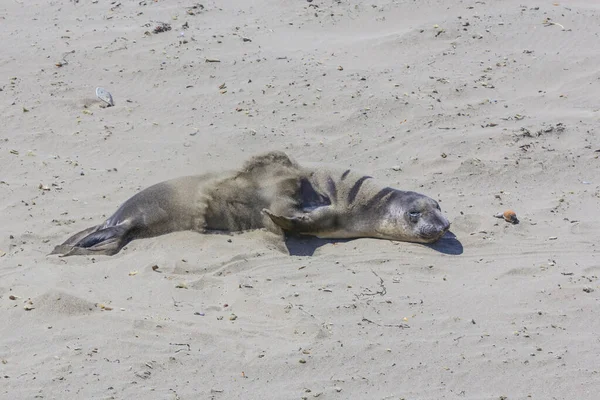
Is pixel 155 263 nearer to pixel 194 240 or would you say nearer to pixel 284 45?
pixel 194 240

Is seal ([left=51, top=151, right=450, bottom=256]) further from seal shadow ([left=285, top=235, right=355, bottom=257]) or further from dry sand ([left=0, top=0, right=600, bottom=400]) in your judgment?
dry sand ([left=0, top=0, right=600, bottom=400])

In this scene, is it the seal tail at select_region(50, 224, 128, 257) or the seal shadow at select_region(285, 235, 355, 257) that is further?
the seal shadow at select_region(285, 235, 355, 257)

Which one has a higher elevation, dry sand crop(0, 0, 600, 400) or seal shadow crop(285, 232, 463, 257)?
dry sand crop(0, 0, 600, 400)

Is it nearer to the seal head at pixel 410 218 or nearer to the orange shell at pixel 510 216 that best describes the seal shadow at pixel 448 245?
the seal head at pixel 410 218

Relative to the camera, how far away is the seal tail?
5.95 m

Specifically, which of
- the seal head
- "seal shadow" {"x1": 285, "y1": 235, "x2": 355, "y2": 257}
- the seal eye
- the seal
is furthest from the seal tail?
the seal eye

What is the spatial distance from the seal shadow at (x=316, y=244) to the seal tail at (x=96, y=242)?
3.57 ft

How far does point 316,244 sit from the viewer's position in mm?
6293

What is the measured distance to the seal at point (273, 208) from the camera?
6191 millimetres

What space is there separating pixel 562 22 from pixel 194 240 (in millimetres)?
Result: 5000

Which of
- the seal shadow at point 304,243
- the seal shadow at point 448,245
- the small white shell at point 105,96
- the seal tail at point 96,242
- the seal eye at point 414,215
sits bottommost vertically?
the seal shadow at point 448,245

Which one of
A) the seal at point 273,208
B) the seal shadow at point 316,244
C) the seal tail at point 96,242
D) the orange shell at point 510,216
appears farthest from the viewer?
the orange shell at point 510,216

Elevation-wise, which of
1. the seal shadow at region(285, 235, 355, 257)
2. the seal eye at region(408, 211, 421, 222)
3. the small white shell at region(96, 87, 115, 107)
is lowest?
the seal shadow at region(285, 235, 355, 257)

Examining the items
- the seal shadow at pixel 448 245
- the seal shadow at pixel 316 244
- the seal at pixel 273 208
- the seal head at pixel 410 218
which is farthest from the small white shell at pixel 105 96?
the seal shadow at pixel 448 245
